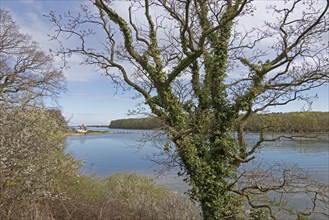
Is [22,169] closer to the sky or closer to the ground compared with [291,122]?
closer to the ground

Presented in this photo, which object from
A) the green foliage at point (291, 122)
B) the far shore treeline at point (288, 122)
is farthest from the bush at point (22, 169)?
the green foliage at point (291, 122)

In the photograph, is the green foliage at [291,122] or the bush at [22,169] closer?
the bush at [22,169]

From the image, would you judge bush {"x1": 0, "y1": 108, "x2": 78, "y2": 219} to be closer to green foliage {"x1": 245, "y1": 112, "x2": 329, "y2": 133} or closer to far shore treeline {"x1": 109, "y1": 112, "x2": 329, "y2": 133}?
far shore treeline {"x1": 109, "y1": 112, "x2": 329, "y2": 133}

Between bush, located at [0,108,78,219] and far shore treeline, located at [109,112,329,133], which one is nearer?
bush, located at [0,108,78,219]

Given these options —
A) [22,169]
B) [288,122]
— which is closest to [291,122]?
[288,122]

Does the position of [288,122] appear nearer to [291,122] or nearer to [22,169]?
[291,122]

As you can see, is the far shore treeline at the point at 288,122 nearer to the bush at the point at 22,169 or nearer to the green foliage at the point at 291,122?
the green foliage at the point at 291,122

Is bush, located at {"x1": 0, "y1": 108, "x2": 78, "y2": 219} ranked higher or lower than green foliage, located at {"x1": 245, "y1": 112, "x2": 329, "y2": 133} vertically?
lower

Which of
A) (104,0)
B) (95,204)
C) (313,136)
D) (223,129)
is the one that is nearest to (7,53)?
(104,0)

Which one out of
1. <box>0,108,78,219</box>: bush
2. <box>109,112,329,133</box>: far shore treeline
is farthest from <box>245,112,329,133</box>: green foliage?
<box>0,108,78,219</box>: bush

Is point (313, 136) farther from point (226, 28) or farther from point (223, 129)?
point (226, 28)

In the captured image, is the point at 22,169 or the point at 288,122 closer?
the point at 22,169

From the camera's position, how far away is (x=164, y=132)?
24.6 ft

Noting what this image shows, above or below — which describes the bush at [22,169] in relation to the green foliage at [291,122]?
below
